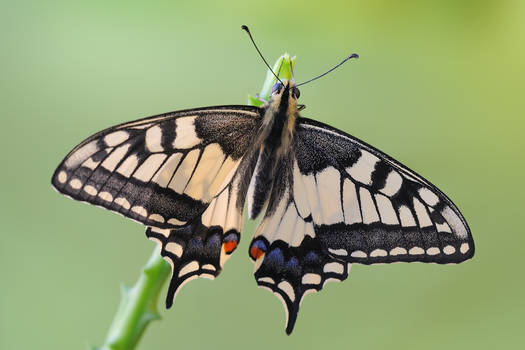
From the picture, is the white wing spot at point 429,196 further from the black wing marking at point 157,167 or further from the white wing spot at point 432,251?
the black wing marking at point 157,167

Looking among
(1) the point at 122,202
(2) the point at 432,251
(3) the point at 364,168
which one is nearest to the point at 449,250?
(2) the point at 432,251

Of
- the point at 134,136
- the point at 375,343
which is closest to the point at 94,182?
the point at 134,136

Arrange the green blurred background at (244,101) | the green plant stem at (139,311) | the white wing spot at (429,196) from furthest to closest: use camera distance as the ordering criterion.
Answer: the green blurred background at (244,101), the white wing spot at (429,196), the green plant stem at (139,311)

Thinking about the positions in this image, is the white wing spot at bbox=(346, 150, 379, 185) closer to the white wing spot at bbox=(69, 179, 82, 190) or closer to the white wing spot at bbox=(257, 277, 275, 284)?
the white wing spot at bbox=(257, 277, 275, 284)

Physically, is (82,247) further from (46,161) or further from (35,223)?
(46,161)

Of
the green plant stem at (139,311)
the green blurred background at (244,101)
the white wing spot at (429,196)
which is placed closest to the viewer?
the green plant stem at (139,311)

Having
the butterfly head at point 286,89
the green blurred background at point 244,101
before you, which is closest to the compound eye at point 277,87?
the butterfly head at point 286,89
